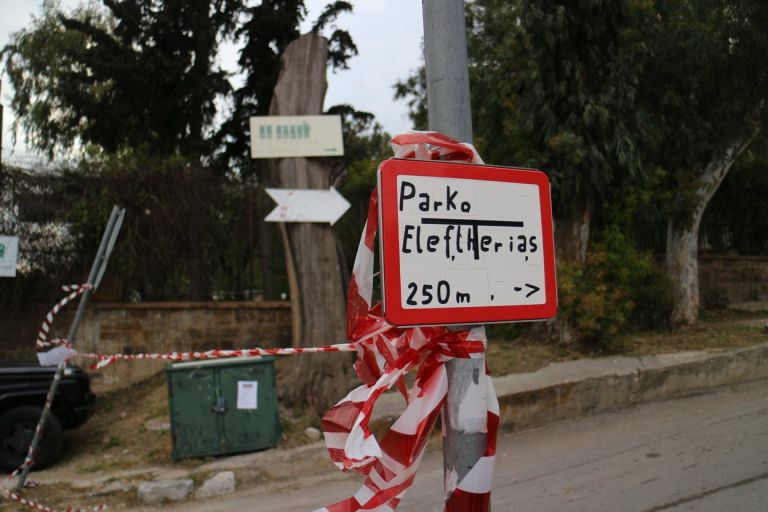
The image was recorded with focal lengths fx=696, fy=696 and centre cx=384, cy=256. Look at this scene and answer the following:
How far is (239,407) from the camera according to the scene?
7.08 m

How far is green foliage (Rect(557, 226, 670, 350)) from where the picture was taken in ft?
30.8

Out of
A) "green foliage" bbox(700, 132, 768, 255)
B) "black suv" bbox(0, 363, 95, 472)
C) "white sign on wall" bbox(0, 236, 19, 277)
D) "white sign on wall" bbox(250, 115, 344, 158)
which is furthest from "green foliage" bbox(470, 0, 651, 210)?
"white sign on wall" bbox(0, 236, 19, 277)

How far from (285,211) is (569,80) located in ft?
15.8

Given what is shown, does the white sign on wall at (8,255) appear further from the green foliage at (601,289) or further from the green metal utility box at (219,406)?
the green foliage at (601,289)

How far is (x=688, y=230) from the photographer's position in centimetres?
Answer: 1205

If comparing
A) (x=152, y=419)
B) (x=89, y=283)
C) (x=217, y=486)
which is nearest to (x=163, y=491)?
(x=217, y=486)

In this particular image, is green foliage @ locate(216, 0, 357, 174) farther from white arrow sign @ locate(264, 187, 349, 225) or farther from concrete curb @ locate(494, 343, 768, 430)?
concrete curb @ locate(494, 343, 768, 430)

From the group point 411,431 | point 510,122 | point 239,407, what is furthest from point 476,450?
point 510,122

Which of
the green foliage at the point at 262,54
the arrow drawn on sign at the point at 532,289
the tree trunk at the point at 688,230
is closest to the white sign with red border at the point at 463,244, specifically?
the arrow drawn on sign at the point at 532,289

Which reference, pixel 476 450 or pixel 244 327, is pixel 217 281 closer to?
pixel 244 327

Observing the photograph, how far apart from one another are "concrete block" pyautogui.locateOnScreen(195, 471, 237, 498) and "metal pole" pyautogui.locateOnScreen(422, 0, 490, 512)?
4.30 m

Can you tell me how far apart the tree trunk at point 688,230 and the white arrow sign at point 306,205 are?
6686 millimetres

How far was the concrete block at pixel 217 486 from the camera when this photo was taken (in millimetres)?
6316

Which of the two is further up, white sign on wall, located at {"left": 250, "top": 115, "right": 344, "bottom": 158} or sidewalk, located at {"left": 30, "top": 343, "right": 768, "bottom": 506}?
white sign on wall, located at {"left": 250, "top": 115, "right": 344, "bottom": 158}
